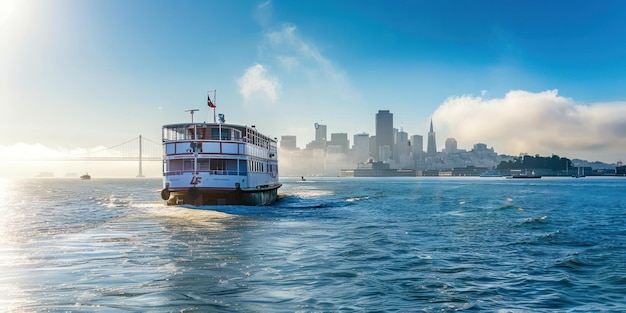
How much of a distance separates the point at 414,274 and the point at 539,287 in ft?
13.9

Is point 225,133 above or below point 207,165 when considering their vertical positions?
above

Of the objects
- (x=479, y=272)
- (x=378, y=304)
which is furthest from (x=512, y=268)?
(x=378, y=304)

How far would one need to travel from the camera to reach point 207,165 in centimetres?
4841

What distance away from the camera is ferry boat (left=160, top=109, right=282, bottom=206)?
4791 centimetres

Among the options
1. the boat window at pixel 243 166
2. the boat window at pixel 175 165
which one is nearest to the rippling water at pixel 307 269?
the boat window at pixel 175 165

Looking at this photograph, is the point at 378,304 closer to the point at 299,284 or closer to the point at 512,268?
the point at 299,284

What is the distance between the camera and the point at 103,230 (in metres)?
31.0

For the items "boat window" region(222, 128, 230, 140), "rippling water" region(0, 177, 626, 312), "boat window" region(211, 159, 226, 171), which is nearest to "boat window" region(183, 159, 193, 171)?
"boat window" region(211, 159, 226, 171)

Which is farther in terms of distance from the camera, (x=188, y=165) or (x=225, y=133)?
(x=225, y=133)

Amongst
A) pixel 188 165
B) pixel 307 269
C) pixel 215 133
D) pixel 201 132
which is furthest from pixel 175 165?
pixel 307 269

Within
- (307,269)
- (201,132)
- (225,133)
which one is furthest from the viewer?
(225,133)

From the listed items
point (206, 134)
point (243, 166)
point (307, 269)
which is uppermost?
point (206, 134)

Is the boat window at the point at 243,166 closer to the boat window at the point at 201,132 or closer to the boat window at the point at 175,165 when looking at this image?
the boat window at the point at 201,132

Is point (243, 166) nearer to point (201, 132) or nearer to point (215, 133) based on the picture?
point (215, 133)
